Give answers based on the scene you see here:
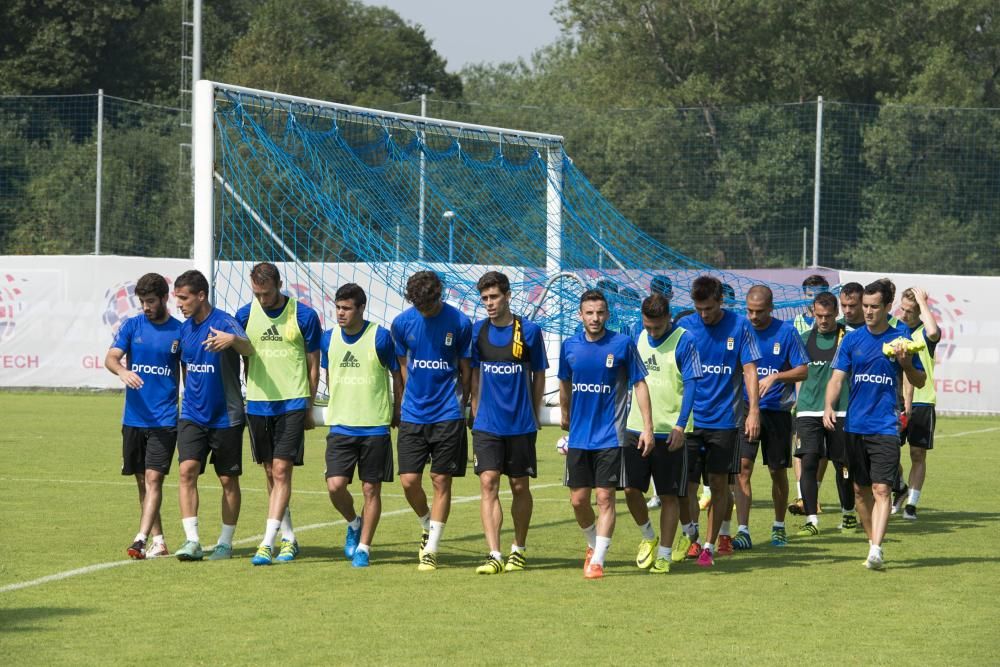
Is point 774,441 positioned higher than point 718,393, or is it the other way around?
point 718,393

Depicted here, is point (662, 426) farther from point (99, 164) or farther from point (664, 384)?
point (99, 164)

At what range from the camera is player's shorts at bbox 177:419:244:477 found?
32.6 feet

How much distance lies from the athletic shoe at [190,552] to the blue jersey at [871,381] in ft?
14.1

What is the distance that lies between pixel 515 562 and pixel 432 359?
1.40 m

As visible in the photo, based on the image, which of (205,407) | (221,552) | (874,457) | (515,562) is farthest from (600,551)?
(205,407)

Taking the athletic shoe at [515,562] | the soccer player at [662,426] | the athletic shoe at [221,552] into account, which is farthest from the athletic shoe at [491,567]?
the athletic shoe at [221,552]

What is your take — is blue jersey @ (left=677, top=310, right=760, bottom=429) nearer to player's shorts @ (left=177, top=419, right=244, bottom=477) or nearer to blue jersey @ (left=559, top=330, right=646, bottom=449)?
blue jersey @ (left=559, top=330, right=646, bottom=449)

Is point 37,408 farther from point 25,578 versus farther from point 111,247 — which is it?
point 25,578

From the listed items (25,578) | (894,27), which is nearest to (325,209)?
(25,578)

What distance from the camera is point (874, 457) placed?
988 cm

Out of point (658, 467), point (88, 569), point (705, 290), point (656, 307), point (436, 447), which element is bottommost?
point (88, 569)

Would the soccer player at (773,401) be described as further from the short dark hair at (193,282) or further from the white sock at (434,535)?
the short dark hair at (193,282)

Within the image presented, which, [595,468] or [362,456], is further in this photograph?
[362,456]

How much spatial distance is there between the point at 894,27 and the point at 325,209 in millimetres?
30875
